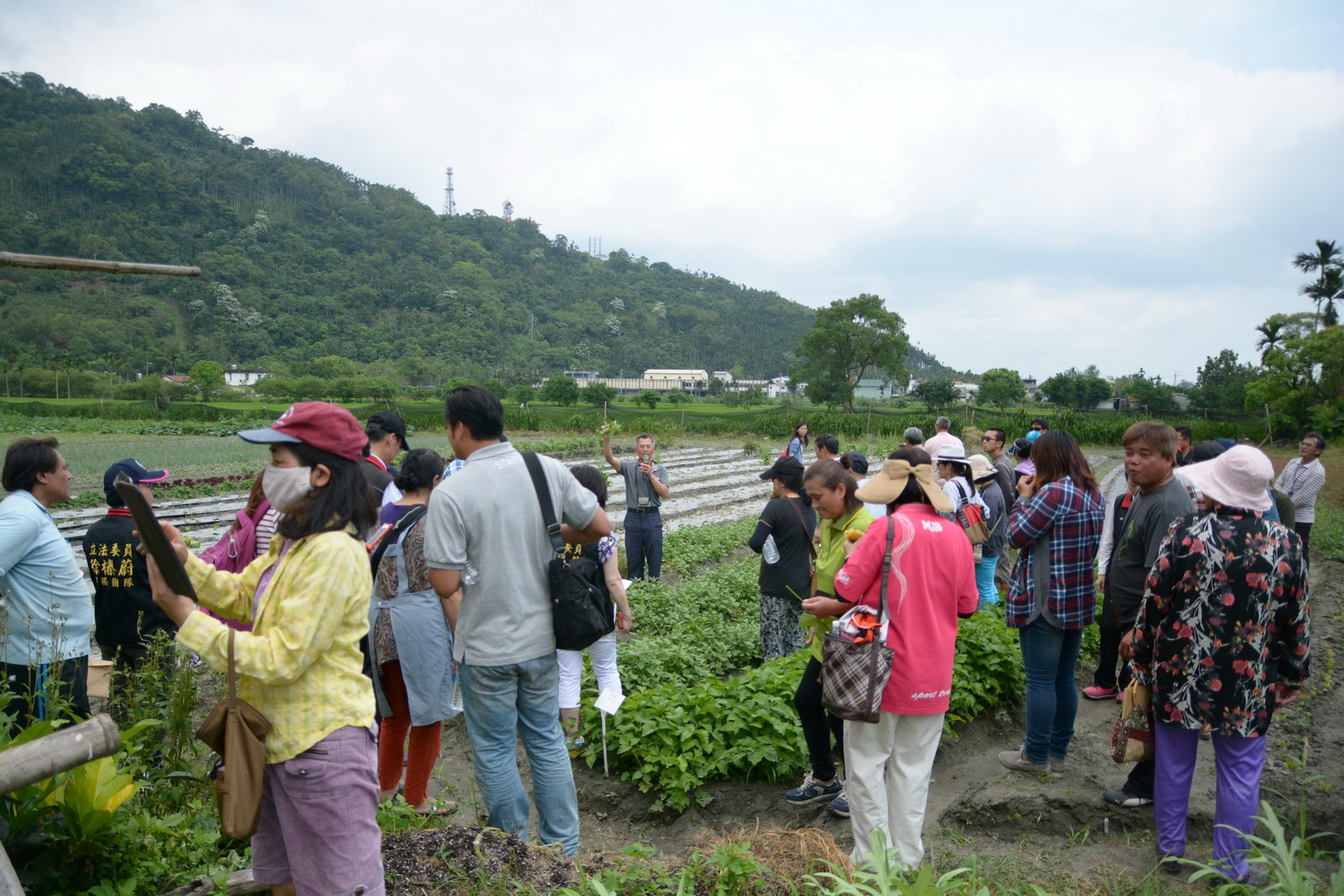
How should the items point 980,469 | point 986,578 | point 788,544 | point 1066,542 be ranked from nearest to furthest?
1. point 1066,542
2. point 788,544
3. point 980,469
4. point 986,578

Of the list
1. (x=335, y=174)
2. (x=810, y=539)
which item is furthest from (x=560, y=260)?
(x=810, y=539)

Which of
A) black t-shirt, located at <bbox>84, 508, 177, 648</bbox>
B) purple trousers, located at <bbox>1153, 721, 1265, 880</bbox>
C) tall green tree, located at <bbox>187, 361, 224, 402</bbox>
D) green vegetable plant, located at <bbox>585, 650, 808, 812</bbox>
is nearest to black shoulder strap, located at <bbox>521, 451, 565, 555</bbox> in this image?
green vegetable plant, located at <bbox>585, 650, 808, 812</bbox>

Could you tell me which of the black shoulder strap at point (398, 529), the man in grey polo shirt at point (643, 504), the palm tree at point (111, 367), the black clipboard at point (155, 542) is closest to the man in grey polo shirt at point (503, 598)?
the black shoulder strap at point (398, 529)

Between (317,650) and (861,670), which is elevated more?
(317,650)

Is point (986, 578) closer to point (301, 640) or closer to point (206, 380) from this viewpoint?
point (301, 640)

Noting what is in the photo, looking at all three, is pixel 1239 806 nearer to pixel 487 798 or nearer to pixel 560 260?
pixel 487 798

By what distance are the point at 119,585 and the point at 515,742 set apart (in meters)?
2.84

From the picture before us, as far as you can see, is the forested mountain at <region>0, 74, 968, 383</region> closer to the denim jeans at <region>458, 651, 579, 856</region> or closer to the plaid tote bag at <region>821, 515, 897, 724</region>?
the denim jeans at <region>458, 651, 579, 856</region>

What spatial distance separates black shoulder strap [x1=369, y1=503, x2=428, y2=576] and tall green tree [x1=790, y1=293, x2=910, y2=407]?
183 ft

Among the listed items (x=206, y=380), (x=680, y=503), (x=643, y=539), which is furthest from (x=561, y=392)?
(x=643, y=539)

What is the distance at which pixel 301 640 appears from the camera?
7.27 feet

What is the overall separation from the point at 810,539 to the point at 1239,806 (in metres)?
2.80

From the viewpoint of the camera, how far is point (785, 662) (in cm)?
532

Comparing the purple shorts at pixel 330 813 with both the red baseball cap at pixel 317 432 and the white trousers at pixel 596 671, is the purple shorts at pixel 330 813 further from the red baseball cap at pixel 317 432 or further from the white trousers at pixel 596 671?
the white trousers at pixel 596 671
